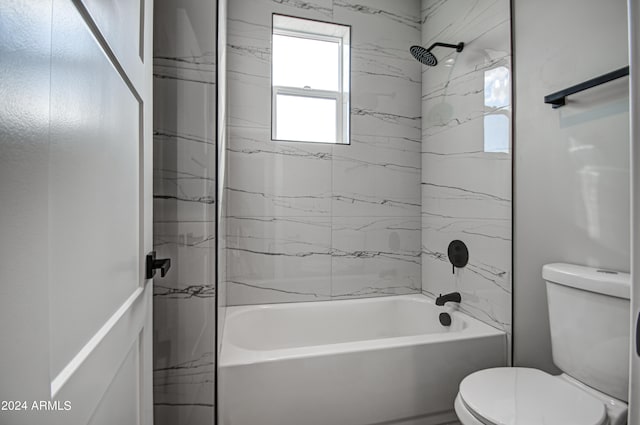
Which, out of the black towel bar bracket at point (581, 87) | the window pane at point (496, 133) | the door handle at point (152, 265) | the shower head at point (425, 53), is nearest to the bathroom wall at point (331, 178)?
the shower head at point (425, 53)

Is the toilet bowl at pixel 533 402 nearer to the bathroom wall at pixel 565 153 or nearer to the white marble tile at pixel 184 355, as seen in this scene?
the bathroom wall at pixel 565 153

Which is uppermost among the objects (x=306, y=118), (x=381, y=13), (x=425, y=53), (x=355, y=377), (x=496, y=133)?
(x=381, y=13)

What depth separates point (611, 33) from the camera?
1.23 metres

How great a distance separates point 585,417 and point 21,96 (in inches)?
60.7

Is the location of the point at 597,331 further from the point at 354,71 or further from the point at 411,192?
the point at 354,71

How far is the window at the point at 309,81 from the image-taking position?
226 cm

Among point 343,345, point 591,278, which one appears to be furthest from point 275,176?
point 591,278

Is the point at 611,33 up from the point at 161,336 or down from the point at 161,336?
up

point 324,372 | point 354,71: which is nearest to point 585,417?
point 324,372

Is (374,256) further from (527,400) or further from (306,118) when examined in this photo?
(527,400)

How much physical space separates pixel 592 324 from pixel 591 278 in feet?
0.57

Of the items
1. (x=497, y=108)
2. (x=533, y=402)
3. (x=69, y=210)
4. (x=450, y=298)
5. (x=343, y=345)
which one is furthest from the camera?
(x=450, y=298)

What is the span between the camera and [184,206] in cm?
116

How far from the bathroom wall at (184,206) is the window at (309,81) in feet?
3.33
